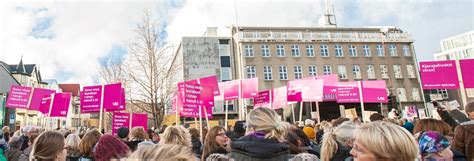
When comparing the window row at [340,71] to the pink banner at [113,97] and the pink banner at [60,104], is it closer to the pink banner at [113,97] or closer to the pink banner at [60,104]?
the pink banner at [60,104]

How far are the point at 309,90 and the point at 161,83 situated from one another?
715cm

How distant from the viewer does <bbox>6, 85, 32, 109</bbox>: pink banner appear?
12969 millimetres

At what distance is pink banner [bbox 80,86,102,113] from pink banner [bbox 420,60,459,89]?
10813 mm

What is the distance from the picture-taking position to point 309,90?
51.8ft

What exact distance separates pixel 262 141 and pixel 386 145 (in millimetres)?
1369

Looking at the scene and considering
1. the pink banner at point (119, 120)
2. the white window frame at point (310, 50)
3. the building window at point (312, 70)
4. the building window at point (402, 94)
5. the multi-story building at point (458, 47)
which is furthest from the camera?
the multi-story building at point (458, 47)

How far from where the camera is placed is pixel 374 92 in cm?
1703

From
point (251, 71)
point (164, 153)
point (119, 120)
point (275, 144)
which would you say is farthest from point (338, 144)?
point (251, 71)

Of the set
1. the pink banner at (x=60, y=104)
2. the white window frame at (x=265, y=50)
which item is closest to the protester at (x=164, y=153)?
the pink banner at (x=60, y=104)

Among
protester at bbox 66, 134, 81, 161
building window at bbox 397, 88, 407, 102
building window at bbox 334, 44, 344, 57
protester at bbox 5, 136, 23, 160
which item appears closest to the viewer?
protester at bbox 66, 134, 81, 161

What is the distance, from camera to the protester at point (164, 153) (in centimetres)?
168

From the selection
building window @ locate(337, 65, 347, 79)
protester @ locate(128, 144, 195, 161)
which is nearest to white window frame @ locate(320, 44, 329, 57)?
building window @ locate(337, 65, 347, 79)

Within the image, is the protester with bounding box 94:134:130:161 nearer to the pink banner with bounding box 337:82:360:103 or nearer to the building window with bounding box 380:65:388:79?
the pink banner with bounding box 337:82:360:103

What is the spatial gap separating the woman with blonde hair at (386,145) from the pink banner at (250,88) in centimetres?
1287
